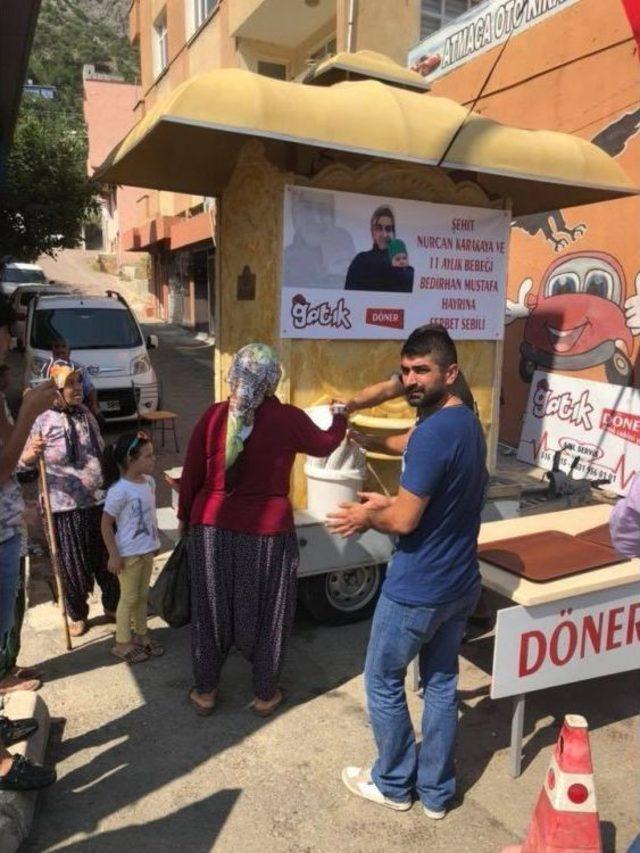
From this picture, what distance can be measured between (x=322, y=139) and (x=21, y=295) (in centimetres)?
1747

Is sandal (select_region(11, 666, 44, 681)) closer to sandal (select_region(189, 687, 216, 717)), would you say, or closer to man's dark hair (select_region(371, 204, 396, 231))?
sandal (select_region(189, 687, 216, 717))

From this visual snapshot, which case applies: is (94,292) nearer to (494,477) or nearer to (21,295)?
(21,295)

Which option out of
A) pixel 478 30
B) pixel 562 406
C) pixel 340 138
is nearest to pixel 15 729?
pixel 340 138

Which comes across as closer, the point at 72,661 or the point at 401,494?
the point at 401,494

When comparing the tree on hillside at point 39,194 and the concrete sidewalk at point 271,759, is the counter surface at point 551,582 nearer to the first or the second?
the concrete sidewalk at point 271,759

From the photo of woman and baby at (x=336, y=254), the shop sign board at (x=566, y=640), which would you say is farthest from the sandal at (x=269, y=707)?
the photo of woman and baby at (x=336, y=254)

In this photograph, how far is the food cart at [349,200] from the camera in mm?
4043

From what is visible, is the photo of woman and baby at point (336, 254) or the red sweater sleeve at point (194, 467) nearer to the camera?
the red sweater sleeve at point (194, 467)

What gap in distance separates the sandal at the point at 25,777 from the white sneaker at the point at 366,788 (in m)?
1.24

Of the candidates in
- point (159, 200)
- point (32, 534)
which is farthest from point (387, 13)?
point (159, 200)

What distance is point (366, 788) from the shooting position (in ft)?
9.98

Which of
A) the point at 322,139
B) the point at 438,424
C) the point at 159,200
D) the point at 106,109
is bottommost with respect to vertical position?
the point at 438,424

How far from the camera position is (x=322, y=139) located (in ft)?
12.7

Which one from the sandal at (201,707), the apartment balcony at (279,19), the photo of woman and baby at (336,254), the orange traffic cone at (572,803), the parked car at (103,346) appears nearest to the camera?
the orange traffic cone at (572,803)
